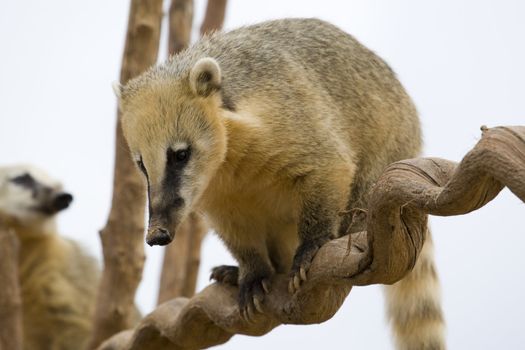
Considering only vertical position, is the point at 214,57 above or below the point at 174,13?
above

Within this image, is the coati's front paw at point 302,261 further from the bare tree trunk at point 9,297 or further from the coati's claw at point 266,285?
the bare tree trunk at point 9,297

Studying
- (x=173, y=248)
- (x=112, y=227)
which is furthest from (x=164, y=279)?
(x=112, y=227)

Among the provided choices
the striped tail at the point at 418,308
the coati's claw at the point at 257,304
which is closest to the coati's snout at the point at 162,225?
the coati's claw at the point at 257,304

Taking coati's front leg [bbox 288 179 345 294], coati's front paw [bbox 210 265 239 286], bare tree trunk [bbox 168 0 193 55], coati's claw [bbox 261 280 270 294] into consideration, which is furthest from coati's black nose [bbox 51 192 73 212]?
coati's front leg [bbox 288 179 345 294]

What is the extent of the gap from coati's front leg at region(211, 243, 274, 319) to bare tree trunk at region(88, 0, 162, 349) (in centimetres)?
96

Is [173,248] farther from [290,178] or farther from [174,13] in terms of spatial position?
[290,178]

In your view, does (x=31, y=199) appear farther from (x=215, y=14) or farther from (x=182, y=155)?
(x=182, y=155)

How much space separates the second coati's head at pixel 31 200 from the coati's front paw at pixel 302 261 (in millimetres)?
2824

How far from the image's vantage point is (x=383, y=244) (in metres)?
2.12

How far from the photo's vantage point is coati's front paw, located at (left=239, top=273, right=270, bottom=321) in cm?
280

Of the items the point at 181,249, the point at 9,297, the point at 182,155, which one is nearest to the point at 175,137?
the point at 182,155

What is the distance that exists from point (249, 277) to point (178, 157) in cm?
55

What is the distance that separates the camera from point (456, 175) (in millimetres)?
1790

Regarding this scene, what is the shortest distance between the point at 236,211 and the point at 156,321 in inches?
25.1
